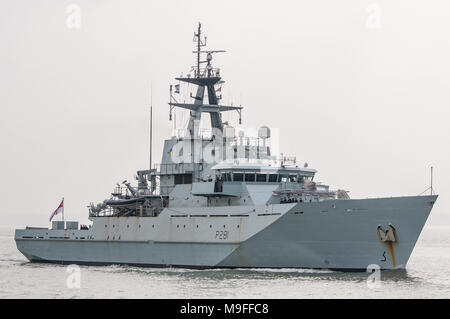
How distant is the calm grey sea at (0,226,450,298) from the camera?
28516 millimetres

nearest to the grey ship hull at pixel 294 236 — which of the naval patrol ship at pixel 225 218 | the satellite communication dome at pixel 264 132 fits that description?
the naval patrol ship at pixel 225 218

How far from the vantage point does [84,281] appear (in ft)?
110

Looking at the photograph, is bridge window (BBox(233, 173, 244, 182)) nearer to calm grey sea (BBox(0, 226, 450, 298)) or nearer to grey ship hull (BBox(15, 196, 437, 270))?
grey ship hull (BBox(15, 196, 437, 270))

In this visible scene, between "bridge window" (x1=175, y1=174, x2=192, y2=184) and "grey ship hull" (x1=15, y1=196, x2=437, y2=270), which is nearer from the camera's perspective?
"grey ship hull" (x1=15, y1=196, x2=437, y2=270)

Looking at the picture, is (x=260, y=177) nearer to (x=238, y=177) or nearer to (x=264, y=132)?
(x=238, y=177)

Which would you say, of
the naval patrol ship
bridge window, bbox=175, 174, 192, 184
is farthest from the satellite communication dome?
bridge window, bbox=175, 174, 192, 184

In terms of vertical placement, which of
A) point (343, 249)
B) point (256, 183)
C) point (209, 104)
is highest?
point (209, 104)

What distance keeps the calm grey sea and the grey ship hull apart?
56cm

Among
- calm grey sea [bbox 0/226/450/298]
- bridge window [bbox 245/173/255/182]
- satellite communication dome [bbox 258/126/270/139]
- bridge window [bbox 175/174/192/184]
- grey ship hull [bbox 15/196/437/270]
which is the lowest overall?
calm grey sea [bbox 0/226/450/298]

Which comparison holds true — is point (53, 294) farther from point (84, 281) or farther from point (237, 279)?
point (237, 279)
